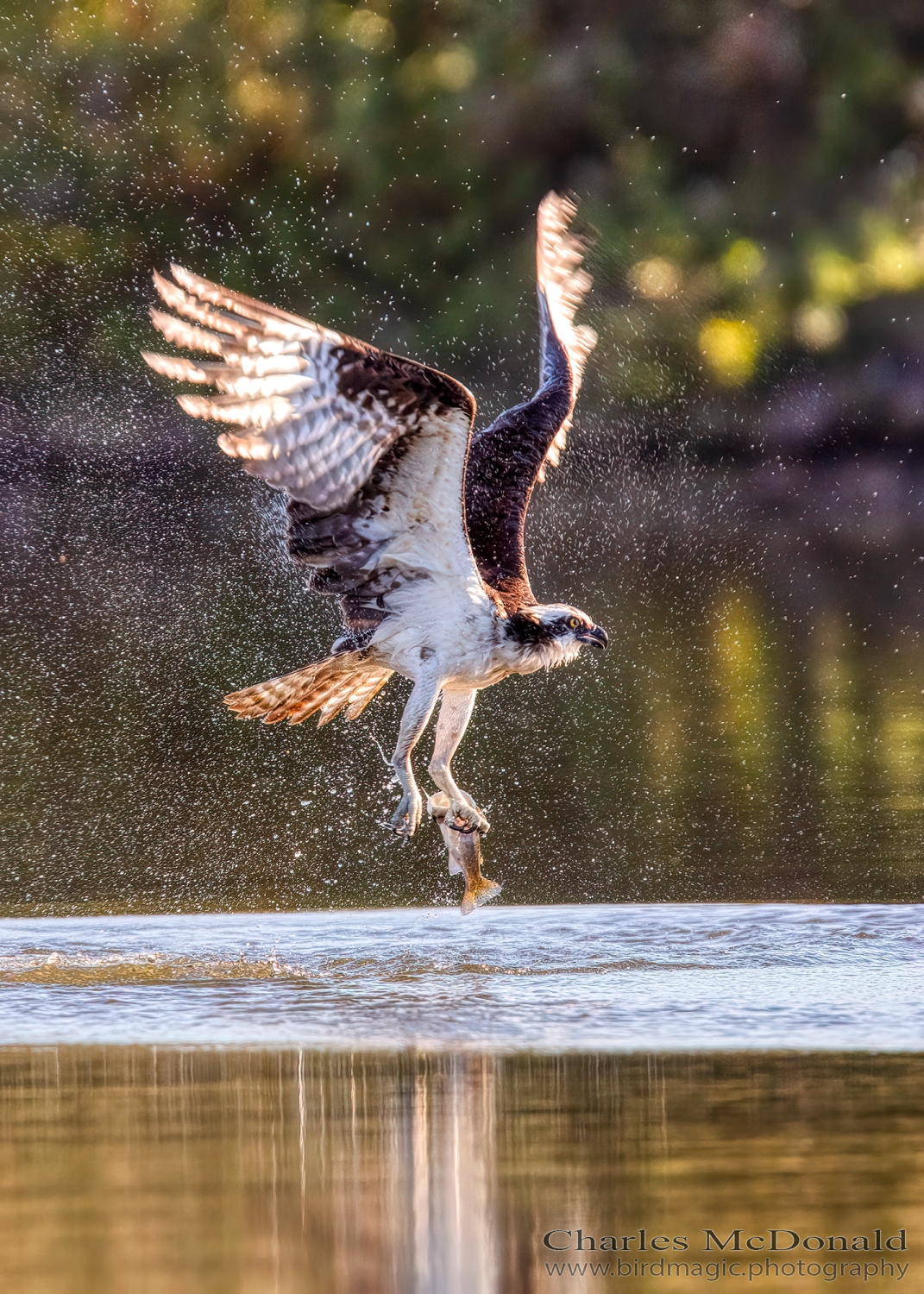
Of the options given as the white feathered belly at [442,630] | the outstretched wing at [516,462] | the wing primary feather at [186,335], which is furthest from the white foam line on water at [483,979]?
the wing primary feather at [186,335]

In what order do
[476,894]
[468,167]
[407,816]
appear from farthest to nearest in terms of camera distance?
[468,167]
[476,894]
[407,816]

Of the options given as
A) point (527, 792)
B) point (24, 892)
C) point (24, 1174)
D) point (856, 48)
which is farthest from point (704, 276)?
point (24, 1174)

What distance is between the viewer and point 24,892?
856 centimetres

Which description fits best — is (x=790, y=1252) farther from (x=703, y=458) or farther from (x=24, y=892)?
(x=703, y=458)

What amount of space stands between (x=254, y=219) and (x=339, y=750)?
20.0 m

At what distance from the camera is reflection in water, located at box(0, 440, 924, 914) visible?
29.1ft

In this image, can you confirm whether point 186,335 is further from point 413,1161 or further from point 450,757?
point 413,1161

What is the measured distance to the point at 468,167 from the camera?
101ft

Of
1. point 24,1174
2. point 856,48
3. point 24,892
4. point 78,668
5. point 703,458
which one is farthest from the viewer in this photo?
point 856,48

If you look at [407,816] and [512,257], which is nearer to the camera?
[407,816]

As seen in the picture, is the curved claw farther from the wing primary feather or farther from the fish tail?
the wing primary feather

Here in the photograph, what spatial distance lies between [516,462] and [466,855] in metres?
1.82

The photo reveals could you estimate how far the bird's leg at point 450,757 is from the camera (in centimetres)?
783

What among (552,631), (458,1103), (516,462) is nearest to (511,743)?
(516,462)
